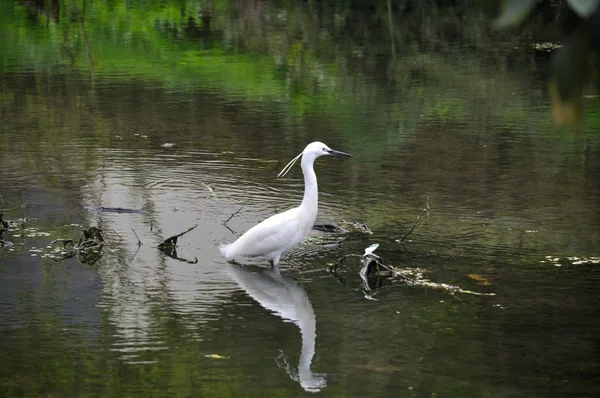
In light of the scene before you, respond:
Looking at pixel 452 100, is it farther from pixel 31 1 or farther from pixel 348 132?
pixel 31 1

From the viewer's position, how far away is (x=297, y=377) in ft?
15.5

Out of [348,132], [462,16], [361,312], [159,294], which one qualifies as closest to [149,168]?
[348,132]

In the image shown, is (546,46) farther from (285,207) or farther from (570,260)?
(570,260)

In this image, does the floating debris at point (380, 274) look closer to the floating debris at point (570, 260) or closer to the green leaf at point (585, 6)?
the floating debris at point (570, 260)

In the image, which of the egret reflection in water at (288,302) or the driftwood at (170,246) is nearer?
the egret reflection in water at (288,302)

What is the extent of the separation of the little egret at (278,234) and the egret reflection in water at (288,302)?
0.38 feet

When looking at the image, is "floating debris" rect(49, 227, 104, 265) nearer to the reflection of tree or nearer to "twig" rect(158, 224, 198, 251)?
"twig" rect(158, 224, 198, 251)

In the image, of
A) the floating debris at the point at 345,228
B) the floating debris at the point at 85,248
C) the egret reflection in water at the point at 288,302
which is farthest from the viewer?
the floating debris at the point at 345,228

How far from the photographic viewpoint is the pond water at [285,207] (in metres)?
4.86

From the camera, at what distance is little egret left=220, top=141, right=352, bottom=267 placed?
6281 millimetres

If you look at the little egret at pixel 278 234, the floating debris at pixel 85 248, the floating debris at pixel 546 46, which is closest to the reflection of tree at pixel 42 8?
the floating debris at pixel 546 46

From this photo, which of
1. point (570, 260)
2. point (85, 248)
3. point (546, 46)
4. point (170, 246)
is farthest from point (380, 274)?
point (546, 46)

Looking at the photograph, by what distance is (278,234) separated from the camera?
6.28m

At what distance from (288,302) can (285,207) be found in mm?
2017
